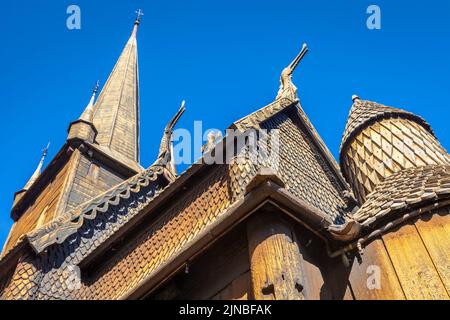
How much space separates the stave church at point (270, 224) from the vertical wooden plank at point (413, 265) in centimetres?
1

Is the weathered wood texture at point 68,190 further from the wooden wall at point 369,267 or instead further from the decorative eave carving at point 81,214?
the wooden wall at point 369,267

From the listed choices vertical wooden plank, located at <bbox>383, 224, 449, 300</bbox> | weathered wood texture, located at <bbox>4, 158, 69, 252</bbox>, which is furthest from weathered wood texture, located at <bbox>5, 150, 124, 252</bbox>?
vertical wooden plank, located at <bbox>383, 224, 449, 300</bbox>

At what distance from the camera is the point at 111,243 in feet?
29.9

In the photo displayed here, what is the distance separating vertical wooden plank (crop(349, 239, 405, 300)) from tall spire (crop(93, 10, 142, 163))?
13.4 m

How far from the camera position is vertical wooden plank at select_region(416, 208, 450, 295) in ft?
15.4

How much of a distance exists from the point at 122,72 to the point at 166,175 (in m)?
15.0

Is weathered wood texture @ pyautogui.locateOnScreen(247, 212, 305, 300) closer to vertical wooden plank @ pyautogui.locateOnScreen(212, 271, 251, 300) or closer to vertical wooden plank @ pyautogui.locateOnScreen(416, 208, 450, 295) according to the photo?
vertical wooden plank @ pyautogui.locateOnScreen(212, 271, 251, 300)

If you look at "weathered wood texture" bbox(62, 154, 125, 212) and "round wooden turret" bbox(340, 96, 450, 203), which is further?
"weathered wood texture" bbox(62, 154, 125, 212)

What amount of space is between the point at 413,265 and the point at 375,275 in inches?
16.4

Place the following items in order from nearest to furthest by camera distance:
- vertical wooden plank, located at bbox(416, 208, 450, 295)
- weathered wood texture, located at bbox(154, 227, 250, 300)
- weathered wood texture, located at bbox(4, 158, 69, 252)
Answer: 1. vertical wooden plank, located at bbox(416, 208, 450, 295)
2. weathered wood texture, located at bbox(154, 227, 250, 300)
3. weathered wood texture, located at bbox(4, 158, 69, 252)

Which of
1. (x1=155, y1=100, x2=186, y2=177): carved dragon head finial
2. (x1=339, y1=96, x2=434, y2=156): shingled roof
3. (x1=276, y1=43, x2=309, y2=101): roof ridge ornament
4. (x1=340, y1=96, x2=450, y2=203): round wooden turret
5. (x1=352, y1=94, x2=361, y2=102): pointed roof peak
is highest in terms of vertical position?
(x1=155, y1=100, x2=186, y2=177): carved dragon head finial

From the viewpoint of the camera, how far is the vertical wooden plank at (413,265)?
4602 millimetres
